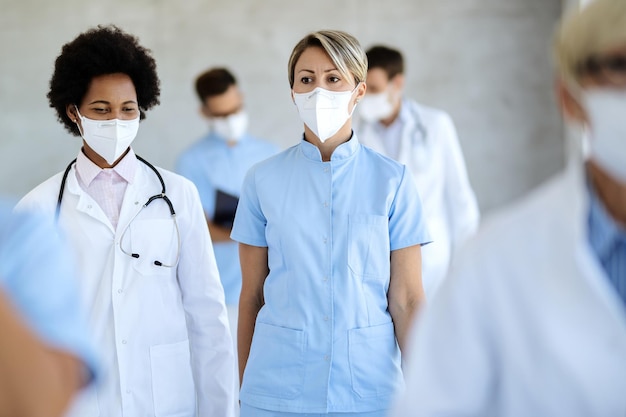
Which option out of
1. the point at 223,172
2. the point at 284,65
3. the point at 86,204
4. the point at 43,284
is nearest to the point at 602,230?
the point at 43,284

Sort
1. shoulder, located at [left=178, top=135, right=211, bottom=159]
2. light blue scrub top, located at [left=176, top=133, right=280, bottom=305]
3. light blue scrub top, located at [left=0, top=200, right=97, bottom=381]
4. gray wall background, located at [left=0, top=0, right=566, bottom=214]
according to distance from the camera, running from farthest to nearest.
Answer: gray wall background, located at [left=0, top=0, right=566, bottom=214]
shoulder, located at [left=178, top=135, right=211, bottom=159]
light blue scrub top, located at [left=176, top=133, right=280, bottom=305]
light blue scrub top, located at [left=0, top=200, right=97, bottom=381]

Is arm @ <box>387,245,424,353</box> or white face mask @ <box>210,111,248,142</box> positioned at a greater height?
white face mask @ <box>210,111,248,142</box>

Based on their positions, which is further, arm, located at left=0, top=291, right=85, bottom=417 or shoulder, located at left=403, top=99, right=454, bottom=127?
shoulder, located at left=403, top=99, right=454, bottom=127

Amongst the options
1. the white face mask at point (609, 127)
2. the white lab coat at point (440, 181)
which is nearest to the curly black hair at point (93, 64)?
the white face mask at point (609, 127)

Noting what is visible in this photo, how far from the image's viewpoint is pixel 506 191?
646cm

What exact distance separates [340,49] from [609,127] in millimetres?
1429

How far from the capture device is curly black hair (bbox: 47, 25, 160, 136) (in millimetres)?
2885

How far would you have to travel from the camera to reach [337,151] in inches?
108

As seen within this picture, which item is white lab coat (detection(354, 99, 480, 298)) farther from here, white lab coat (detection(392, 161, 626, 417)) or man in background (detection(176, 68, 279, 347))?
white lab coat (detection(392, 161, 626, 417))

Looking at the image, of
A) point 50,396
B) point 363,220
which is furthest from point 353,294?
point 50,396

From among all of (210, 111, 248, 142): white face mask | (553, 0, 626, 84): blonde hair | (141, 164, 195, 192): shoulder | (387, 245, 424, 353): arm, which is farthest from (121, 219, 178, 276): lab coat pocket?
(210, 111, 248, 142): white face mask

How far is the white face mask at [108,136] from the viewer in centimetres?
285

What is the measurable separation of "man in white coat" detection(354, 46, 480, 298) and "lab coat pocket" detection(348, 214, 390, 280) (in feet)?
5.95

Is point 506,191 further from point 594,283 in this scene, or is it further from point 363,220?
point 594,283
